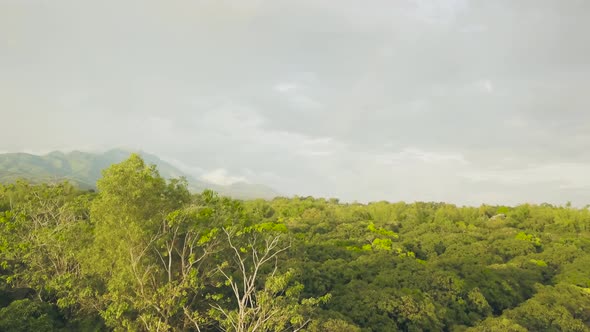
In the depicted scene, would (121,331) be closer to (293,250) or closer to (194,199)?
(194,199)

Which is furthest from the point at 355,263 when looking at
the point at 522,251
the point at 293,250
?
the point at 522,251

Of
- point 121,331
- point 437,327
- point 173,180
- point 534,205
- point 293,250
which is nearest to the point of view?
point 121,331

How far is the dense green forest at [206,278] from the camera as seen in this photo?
20812 millimetres

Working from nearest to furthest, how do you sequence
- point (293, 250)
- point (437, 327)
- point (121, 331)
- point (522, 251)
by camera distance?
point (121, 331), point (437, 327), point (293, 250), point (522, 251)

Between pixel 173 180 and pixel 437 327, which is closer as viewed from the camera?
pixel 173 180

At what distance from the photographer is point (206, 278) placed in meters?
24.8

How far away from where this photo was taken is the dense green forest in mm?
20812

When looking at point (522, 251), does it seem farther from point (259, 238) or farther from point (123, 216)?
point (123, 216)

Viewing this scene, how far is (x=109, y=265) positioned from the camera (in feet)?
71.7

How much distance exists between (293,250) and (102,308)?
19726mm

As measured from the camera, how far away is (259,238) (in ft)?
87.7

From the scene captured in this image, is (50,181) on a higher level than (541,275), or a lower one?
higher

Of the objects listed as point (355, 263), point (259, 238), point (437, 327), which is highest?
point (259, 238)

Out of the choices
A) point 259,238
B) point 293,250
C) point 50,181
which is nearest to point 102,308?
point 259,238
